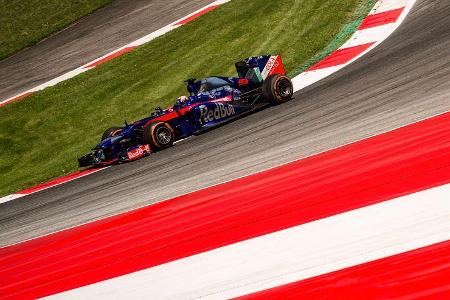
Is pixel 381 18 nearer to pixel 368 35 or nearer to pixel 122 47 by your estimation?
pixel 368 35

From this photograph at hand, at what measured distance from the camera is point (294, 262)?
9.93ft

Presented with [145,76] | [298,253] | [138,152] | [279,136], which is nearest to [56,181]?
[138,152]

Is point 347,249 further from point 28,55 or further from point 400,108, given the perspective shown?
point 28,55

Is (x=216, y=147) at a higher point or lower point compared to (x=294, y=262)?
higher

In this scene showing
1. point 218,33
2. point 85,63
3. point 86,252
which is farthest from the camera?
point 85,63

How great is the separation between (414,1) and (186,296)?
37.6 ft

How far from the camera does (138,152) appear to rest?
9461 mm

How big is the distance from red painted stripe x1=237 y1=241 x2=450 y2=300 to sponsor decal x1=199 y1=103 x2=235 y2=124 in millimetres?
6954

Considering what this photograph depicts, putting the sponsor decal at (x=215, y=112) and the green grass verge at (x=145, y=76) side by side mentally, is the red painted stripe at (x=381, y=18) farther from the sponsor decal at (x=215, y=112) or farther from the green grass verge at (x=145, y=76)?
the sponsor decal at (x=215, y=112)

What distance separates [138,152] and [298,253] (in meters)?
6.57

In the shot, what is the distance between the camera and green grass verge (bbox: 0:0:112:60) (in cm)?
2089

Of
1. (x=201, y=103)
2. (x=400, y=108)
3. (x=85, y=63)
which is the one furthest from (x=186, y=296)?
(x=85, y=63)

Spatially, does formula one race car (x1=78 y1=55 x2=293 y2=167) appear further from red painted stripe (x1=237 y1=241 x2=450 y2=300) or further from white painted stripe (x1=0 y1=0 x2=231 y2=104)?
red painted stripe (x1=237 y1=241 x2=450 y2=300)

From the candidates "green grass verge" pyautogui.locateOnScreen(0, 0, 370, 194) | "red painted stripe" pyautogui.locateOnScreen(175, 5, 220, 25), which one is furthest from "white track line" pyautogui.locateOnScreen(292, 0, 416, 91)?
"red painted stripe" pyautogui.locateOnScreen(175, 5, 220, 25)
